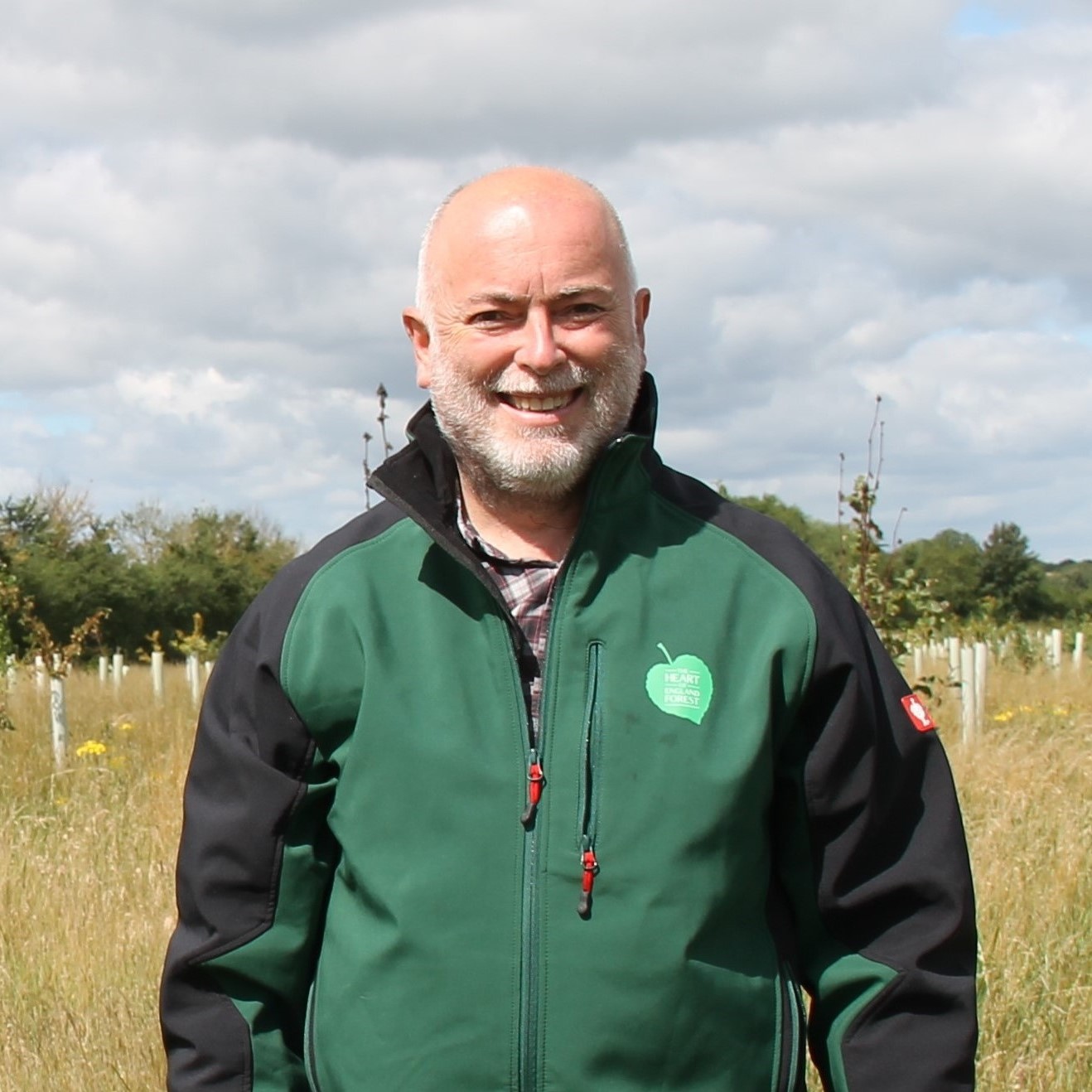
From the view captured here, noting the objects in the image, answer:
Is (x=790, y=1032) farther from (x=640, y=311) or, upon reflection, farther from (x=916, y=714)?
(x=640, y=311)

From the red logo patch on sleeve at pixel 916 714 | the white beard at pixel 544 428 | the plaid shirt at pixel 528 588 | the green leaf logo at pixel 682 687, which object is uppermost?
the white beard at pixel 544 428

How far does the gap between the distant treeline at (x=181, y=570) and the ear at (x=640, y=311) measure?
48.4 ft

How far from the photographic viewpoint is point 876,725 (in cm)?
208

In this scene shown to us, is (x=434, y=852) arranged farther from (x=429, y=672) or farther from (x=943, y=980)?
(x=943, y=980)

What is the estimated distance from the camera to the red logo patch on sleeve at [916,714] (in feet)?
7.08

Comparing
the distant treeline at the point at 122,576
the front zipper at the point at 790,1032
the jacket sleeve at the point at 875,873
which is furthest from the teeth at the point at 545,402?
the distant treeline at the point at 122,576

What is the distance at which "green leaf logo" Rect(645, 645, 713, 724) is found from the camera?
205cm

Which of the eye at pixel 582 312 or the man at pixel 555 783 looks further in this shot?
the eye at pixel 582 312

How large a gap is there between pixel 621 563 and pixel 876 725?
1.40 ft

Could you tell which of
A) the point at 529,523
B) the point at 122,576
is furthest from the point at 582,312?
the point at 122,576

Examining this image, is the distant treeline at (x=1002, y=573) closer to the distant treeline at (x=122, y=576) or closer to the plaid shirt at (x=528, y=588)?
the distant treeline at (x=122, y=576)

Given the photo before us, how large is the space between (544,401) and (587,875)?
0.70m

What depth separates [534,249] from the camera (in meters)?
2.21

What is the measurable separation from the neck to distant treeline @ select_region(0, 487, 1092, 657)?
1484 cm
